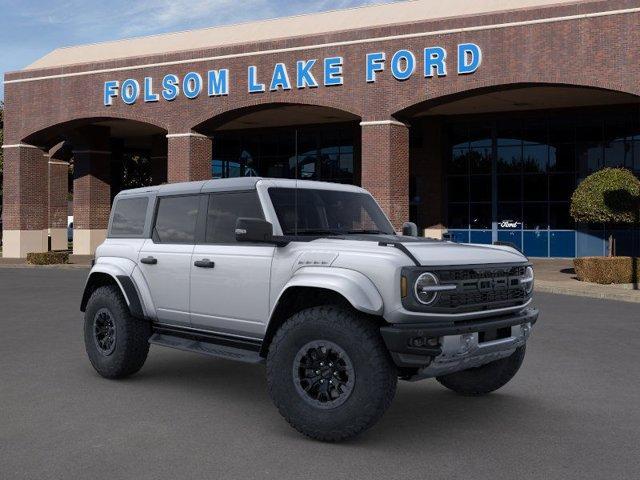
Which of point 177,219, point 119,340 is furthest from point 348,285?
point 119,340

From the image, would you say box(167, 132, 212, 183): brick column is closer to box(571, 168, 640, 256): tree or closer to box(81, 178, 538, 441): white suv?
box(571, 168, 640, 256): tree

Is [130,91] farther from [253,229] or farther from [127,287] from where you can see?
[253,229]

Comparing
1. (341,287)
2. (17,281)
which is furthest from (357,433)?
(17,281)

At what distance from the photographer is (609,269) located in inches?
821

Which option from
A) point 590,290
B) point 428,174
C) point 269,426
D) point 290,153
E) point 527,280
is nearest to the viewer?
point 269,426

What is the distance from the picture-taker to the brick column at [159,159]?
1622 inches

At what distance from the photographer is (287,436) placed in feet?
19.1

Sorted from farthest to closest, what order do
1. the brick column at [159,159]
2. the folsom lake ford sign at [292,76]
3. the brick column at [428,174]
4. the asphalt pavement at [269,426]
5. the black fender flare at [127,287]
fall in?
the brick column at [159,159] → the brick column at [428,174] → the folsom lake ford sign at [292,76] → the black fender flare at [127,287] → the asphalt pavement at [269,426]

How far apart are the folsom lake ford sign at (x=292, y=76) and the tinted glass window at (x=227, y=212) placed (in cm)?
1952

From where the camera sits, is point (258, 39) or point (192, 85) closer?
Answer: point (192, 85)

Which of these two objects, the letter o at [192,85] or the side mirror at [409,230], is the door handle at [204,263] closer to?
the side mirror at [409,230]

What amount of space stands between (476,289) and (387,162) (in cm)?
2099

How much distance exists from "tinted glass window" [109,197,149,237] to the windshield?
6.19 feet

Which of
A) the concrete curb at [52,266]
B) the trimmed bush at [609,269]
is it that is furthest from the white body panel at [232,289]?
the concrete curb at [52,266]
